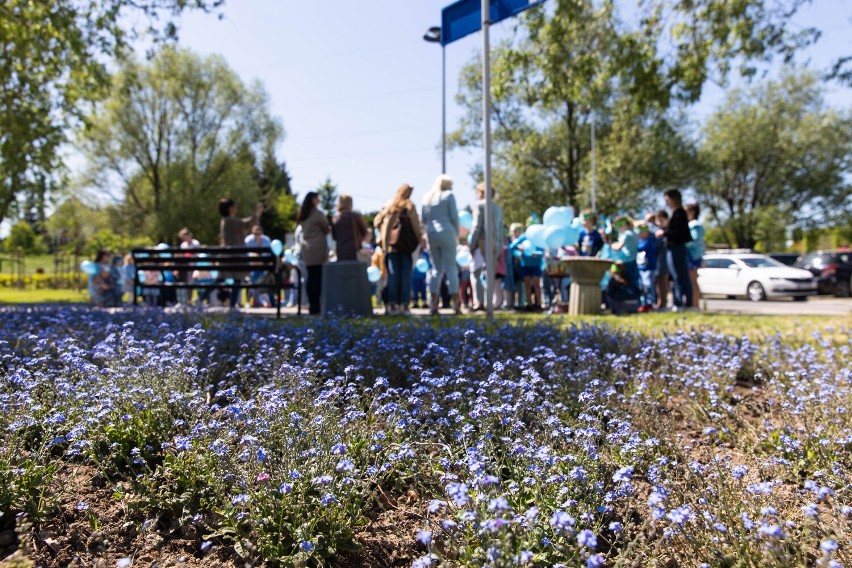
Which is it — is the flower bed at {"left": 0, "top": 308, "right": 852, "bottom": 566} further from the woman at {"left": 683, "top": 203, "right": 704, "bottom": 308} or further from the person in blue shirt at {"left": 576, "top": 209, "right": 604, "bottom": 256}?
the woman at {"left": 683, "top": 203, "right": 704, "bottom": 308}

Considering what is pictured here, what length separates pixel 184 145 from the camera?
131ft

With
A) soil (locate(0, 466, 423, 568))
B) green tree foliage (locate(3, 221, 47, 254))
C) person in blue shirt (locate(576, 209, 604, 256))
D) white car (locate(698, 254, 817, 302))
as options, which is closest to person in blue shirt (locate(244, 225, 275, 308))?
person in blue shirt (locate(576, 209, 604, 256))

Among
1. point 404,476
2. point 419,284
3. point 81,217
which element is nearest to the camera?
point 404,476

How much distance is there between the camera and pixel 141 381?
3424 millimetres

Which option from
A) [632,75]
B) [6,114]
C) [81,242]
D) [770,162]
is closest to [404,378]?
[632,75]

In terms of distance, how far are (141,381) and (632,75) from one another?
10127mm

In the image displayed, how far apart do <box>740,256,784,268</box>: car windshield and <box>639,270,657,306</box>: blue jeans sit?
14118 mm

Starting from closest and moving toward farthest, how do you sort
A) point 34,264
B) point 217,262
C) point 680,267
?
point 217,262 < point 680,267 < point 34,264

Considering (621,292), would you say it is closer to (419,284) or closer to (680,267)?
(680,267)

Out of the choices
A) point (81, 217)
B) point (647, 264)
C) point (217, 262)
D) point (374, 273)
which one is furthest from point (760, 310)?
point (81, 217)

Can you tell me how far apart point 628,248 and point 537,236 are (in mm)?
1695

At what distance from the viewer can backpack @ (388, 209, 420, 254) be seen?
31.2 ft

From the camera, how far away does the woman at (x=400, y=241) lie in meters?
9.54

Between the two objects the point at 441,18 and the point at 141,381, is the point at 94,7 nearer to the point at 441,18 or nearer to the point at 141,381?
the point at 441,18
